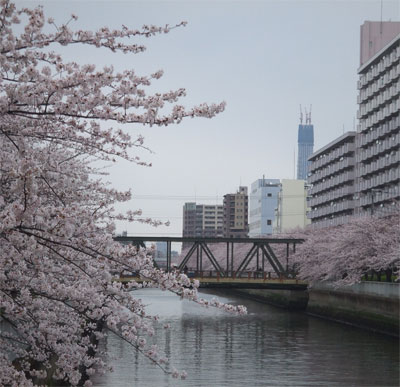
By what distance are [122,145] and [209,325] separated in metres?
41.7

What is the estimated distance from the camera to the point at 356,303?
170 feet

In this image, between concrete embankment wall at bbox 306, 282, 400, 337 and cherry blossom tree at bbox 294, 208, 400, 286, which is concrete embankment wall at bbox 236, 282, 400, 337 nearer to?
concrete embankment wall at bbox 306, 282, 400, 337

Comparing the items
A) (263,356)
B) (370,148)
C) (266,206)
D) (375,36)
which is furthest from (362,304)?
(266,206)

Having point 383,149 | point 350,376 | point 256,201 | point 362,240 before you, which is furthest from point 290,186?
point 350,376

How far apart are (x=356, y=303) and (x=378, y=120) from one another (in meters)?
39.0

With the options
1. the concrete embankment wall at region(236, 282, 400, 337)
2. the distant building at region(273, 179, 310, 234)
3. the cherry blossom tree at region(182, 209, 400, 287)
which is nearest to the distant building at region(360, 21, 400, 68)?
the cherry blossom tree at region(182, 209, 400, 287)

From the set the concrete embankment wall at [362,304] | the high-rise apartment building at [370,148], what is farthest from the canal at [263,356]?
the high-rise apartment building at [370,148]

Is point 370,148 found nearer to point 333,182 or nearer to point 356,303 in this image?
point 333,182

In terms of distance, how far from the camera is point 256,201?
554 feet

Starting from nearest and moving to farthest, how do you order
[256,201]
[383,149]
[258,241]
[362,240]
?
[362,240], [258,241], [383,149], [256,201]

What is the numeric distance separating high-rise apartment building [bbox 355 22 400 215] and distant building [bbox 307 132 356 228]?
84.5 inches

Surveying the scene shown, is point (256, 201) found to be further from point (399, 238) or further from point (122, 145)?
point (122, 145)

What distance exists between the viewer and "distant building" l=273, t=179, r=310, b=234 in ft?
488

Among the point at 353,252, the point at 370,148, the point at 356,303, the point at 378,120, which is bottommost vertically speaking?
the point at 356,303
